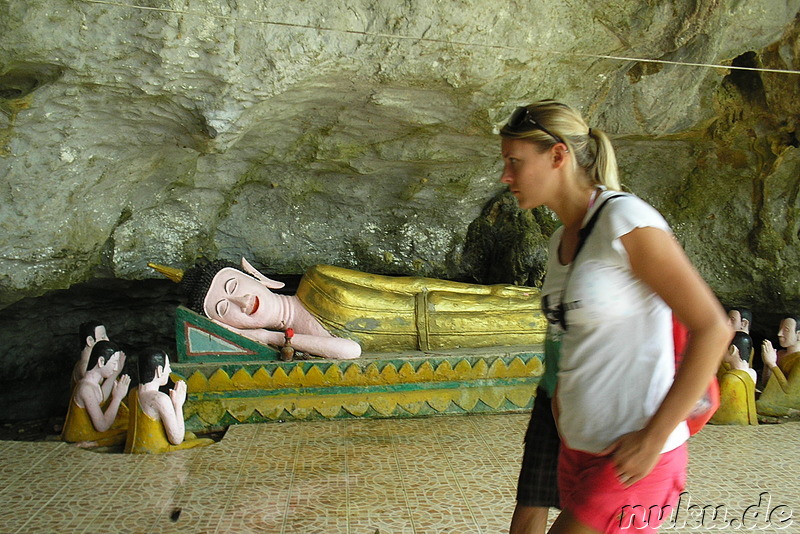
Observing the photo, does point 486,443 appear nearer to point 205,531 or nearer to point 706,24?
point 205,531

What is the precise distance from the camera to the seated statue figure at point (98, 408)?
→ 361cm

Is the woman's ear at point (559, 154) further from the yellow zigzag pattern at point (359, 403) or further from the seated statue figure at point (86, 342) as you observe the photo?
the seated statue figure at point (86, 342)

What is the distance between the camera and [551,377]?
1669 mm

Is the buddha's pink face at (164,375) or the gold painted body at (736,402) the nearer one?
the buddha's pink face at (164,375)

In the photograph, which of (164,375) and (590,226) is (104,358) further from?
(590,226)

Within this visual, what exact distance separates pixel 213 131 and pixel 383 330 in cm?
152

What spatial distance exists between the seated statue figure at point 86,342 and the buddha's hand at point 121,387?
185 mm

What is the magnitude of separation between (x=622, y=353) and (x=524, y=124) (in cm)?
52

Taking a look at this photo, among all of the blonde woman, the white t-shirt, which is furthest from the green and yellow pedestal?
the white t-shirt

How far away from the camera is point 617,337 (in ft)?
4.42

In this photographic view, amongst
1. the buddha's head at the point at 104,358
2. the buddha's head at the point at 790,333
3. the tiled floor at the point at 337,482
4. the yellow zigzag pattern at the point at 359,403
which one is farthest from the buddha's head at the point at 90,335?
the buddha's head at the point at 790,333

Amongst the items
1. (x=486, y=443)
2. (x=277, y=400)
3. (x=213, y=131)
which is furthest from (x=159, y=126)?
(x=486, y=443)

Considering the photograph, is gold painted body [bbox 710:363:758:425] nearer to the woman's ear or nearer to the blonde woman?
the blonde woman

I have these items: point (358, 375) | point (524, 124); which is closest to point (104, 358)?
point (358, 375)
